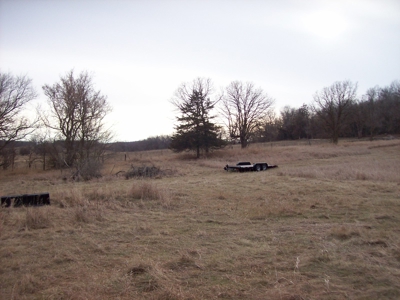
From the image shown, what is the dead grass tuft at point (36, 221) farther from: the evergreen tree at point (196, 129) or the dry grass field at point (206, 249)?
the evergreen tree at point (196, 129)

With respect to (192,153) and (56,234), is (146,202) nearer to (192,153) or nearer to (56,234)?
(56,234)

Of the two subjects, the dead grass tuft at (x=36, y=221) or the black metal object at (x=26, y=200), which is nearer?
the dead grass tuft at (x=36, y=221)

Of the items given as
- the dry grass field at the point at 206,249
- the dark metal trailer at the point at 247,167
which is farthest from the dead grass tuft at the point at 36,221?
the dark metal trailer at the point at 247,167

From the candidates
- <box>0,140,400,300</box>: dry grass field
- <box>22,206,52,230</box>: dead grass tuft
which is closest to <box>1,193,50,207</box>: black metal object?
<box>0,140,400,300</box>: dry grass field

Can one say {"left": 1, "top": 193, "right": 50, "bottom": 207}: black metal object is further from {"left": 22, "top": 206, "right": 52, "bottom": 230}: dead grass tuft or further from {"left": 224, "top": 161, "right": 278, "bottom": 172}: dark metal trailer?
{"left": 224, "top": 161, "right": 278, "bottom": 172}: dark metal trailer

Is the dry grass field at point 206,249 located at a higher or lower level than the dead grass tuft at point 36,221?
lower

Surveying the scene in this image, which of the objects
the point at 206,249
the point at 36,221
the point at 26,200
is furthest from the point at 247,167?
the point at 206,249

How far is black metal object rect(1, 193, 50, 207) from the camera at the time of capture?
31.1ft

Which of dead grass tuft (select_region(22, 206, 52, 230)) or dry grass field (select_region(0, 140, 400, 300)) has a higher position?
dead grass tuft (select_region(22, 206, 52, 230))

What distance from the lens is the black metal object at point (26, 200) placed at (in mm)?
9492

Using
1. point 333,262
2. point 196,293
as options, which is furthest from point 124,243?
point 333,262

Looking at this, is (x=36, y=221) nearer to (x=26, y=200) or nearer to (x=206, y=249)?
(x=26, y=200)

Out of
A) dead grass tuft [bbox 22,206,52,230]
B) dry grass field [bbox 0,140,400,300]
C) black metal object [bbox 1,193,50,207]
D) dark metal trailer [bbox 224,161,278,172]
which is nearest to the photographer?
dry grass field [bbox 0,140,400,300]

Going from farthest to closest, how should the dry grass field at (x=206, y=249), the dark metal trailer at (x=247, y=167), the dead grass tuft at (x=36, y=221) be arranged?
the dark metal trailer at (x=247, y=167) → the dead grass tuft at (x=36, y=221) → the dry grass field at (x=206, y=249)
